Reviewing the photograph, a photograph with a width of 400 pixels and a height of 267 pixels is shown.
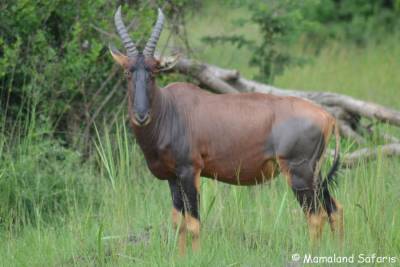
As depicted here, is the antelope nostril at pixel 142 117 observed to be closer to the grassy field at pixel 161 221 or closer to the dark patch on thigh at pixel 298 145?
the grassy field at pixel 161 221

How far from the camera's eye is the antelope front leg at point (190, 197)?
725 cm

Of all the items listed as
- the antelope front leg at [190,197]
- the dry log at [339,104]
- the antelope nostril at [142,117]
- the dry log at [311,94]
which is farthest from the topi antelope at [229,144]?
the dry log at [311,94]

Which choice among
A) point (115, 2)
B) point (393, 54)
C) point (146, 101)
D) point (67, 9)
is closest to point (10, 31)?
point (67, 9)

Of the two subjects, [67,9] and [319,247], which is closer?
[319,247]

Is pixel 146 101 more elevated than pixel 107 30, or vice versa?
pixel 107 30

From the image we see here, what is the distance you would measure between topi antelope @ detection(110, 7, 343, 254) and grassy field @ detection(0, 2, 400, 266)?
184 mm

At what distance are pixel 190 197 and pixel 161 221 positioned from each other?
0.78 meters

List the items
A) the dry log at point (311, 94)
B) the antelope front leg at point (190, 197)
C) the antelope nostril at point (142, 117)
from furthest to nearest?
the dry log at point (311, 94)
the antelope front leg at point (190, 197)
the antelope nostril at point (142, 117)

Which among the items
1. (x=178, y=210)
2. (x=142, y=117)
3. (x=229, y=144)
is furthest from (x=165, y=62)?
(x=178, y=210)

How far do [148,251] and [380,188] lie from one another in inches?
74.9

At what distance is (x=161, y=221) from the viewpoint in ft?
26.1

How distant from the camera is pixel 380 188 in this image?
7191 mm

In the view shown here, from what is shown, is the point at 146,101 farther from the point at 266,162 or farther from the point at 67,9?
the point at 67,9

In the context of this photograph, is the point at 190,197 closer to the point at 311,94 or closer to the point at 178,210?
the point at 178,210
